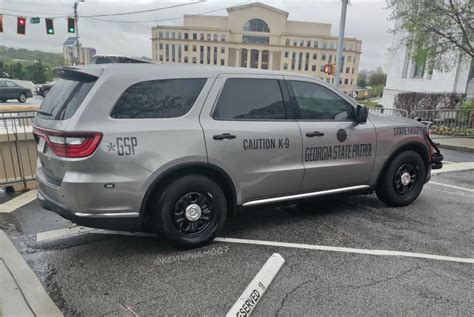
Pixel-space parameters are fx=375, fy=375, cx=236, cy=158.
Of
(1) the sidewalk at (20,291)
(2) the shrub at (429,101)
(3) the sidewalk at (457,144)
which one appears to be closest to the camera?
(1) the sidewalk at (20,291)

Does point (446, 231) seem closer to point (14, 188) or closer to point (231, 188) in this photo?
point (231, 188)

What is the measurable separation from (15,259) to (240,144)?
7.85 ft

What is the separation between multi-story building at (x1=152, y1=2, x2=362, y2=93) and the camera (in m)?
103

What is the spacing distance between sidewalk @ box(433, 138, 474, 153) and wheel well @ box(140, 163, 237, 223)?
973 centimetres

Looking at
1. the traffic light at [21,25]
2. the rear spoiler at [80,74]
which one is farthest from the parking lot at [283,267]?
the traffic light at [21,25]

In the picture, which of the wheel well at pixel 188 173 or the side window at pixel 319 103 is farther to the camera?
the side window at pixel 319 103

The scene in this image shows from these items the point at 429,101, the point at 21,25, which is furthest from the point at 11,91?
the point at 429,101

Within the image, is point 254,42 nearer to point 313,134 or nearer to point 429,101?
point 429,101

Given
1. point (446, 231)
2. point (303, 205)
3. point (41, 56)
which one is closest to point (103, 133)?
point (303, 205)

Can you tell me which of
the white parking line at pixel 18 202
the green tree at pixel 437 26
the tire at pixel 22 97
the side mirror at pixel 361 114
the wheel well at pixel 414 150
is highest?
the green tree at pixel 437 26

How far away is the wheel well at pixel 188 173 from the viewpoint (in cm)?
344

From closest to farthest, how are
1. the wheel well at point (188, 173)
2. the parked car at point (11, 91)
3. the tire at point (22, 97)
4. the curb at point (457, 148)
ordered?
the wheel well at point (188, 173) → the curb at point (457, 148) → the parked car at point (11, 91) → the tire at point (22, 97)

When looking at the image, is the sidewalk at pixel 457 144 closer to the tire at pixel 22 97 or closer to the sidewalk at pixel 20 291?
the sidewalk at pixel 20 291

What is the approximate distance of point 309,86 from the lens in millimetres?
4387
